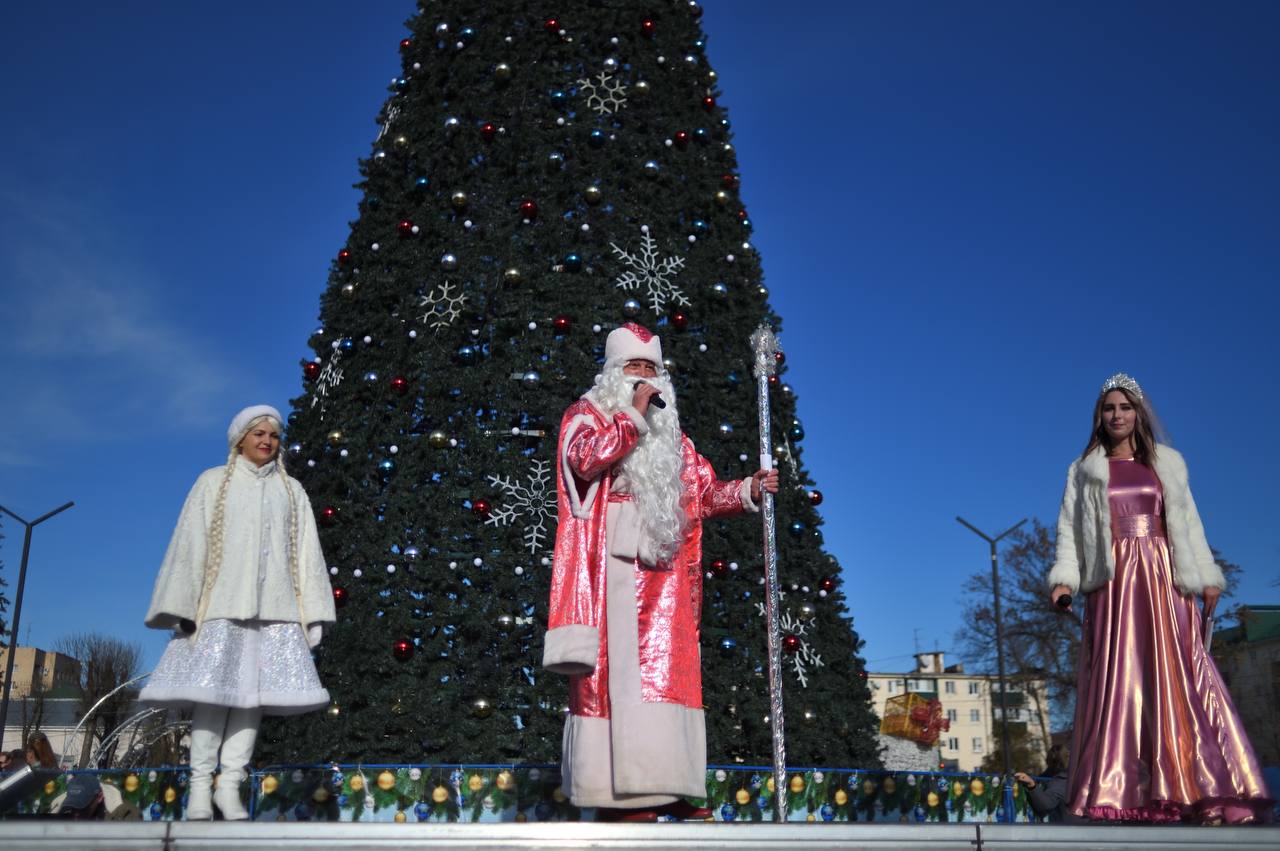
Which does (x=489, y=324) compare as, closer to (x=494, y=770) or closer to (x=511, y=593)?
(x=511, y=593)

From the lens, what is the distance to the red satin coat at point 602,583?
5.29 metres

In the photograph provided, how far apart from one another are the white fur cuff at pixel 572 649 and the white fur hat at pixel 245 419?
66.1 inches

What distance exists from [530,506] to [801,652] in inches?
85.1

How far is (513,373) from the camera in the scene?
826 centimetres

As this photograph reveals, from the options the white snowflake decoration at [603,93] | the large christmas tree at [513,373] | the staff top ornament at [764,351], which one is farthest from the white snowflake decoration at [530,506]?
the white snowflake decoration at [603,93]

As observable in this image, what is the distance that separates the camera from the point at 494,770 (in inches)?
281

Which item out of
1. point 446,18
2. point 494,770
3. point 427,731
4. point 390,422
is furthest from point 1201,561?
point 446,18

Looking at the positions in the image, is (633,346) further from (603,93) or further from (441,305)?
(603,93)

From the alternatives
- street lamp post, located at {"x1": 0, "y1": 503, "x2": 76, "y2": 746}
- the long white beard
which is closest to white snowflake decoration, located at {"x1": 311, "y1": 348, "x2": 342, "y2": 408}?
the long white beard

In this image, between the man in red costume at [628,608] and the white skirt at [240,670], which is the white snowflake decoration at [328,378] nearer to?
the man in red costume at [628,608]

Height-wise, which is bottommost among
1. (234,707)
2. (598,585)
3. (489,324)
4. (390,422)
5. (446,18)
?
(234,707)

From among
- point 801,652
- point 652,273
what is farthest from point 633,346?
point 801,652

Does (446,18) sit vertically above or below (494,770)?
above

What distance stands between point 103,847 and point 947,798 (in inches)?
232
